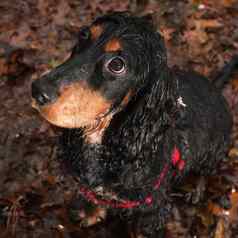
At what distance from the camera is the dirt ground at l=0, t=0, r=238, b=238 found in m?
4.06

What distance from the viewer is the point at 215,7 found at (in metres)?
5.55

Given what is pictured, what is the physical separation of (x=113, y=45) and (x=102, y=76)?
0.21 m

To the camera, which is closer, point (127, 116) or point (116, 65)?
point (116, 65)

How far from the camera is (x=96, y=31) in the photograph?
282 centimetres

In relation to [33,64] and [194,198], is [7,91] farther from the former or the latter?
[194,198]

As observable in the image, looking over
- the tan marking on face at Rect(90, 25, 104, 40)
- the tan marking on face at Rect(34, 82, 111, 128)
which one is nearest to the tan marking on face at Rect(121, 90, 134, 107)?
the tan marking on face at Rect(34, 82, 111, 128)

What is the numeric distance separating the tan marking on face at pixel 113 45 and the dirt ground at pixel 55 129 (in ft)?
5.23

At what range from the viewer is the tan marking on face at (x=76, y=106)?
2.55m

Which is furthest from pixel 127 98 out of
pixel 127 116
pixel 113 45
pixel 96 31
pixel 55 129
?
pixel 55 129

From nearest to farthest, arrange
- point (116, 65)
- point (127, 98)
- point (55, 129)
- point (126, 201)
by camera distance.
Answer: point (116, 65)
point (127, 98)
point (126, 201)
point (55, 129)

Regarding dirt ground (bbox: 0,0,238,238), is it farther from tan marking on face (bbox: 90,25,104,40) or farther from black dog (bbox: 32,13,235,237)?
tan marking on face (bbox: 90,25,104,40)

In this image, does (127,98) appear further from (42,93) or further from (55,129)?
(55,129)

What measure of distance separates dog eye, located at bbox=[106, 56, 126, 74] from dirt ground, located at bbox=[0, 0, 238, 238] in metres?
1.55

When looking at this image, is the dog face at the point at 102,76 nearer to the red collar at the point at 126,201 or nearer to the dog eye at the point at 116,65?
the dog eye at the point at 116,65
